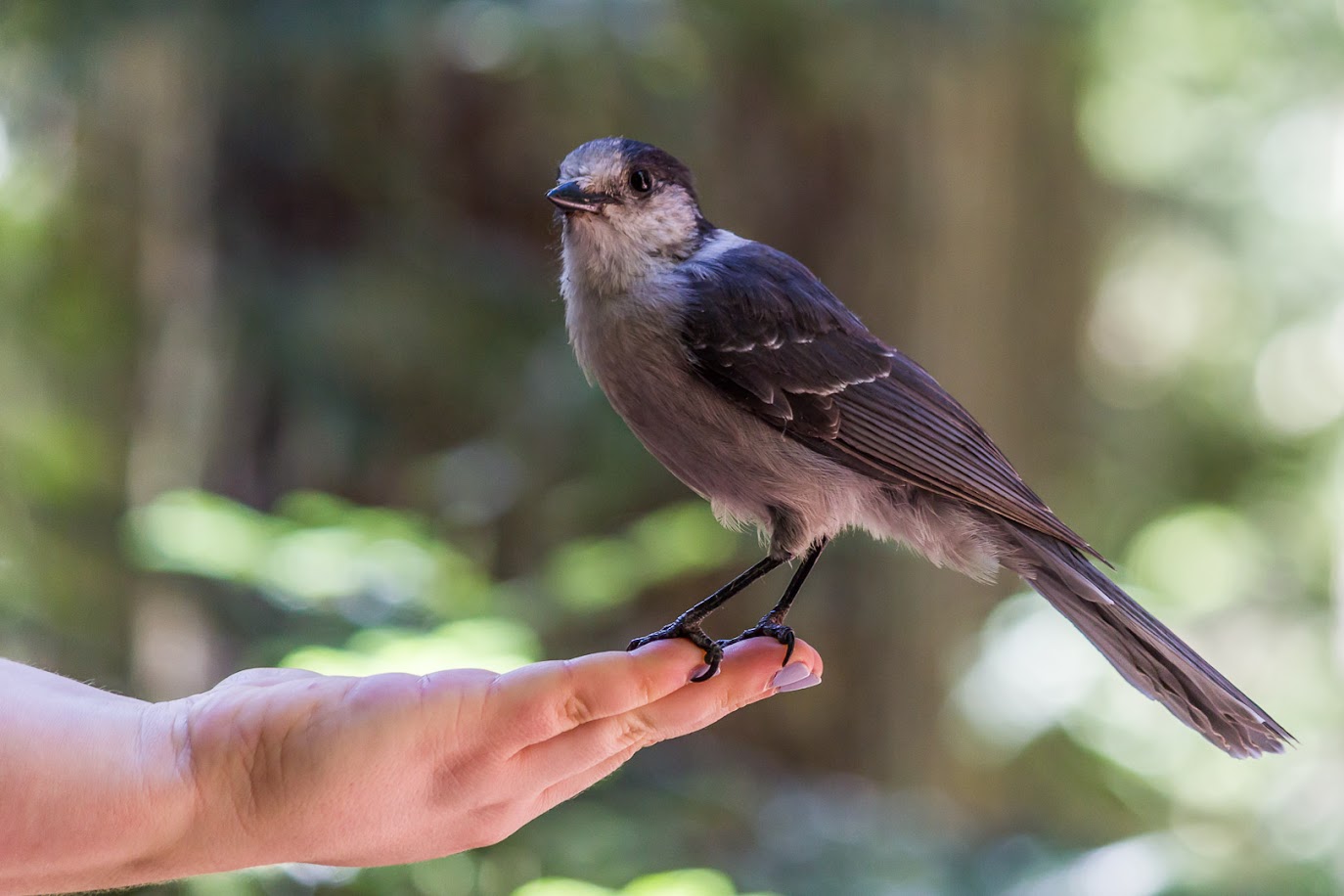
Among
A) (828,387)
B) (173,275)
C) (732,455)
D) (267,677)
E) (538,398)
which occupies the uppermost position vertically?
(173,275)

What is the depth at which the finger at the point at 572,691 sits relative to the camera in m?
1.78

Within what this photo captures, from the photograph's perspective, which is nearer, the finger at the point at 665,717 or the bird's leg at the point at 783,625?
the finger at the point at 665,717

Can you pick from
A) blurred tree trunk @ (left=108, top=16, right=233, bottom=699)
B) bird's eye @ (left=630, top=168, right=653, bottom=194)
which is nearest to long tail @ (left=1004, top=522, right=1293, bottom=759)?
bird's eye @ (left=630, top=168, right=653, bottom=194)

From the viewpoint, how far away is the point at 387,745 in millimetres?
1772

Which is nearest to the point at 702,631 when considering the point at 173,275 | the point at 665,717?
the point at 665,717

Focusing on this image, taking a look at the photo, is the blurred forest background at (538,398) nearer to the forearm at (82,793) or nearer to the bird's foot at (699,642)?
the bird's foot at (699,642)

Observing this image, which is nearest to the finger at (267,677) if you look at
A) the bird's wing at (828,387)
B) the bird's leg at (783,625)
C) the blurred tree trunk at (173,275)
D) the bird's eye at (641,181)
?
the bird's leg at (783,625)

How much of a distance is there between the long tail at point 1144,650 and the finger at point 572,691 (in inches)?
32.3

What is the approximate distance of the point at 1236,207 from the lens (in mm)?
7004

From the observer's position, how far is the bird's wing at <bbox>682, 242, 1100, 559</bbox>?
7.20 ft

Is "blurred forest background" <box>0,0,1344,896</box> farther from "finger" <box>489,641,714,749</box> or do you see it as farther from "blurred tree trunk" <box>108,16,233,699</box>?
"finger" <box>489,641,714,749</box>

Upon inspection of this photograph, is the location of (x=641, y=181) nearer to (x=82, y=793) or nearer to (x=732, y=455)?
(x=732, y=455)

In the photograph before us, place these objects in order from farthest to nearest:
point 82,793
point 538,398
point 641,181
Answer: point 538,398
point 641,181
point 82,793

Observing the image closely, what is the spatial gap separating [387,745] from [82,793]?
0.43 meters
